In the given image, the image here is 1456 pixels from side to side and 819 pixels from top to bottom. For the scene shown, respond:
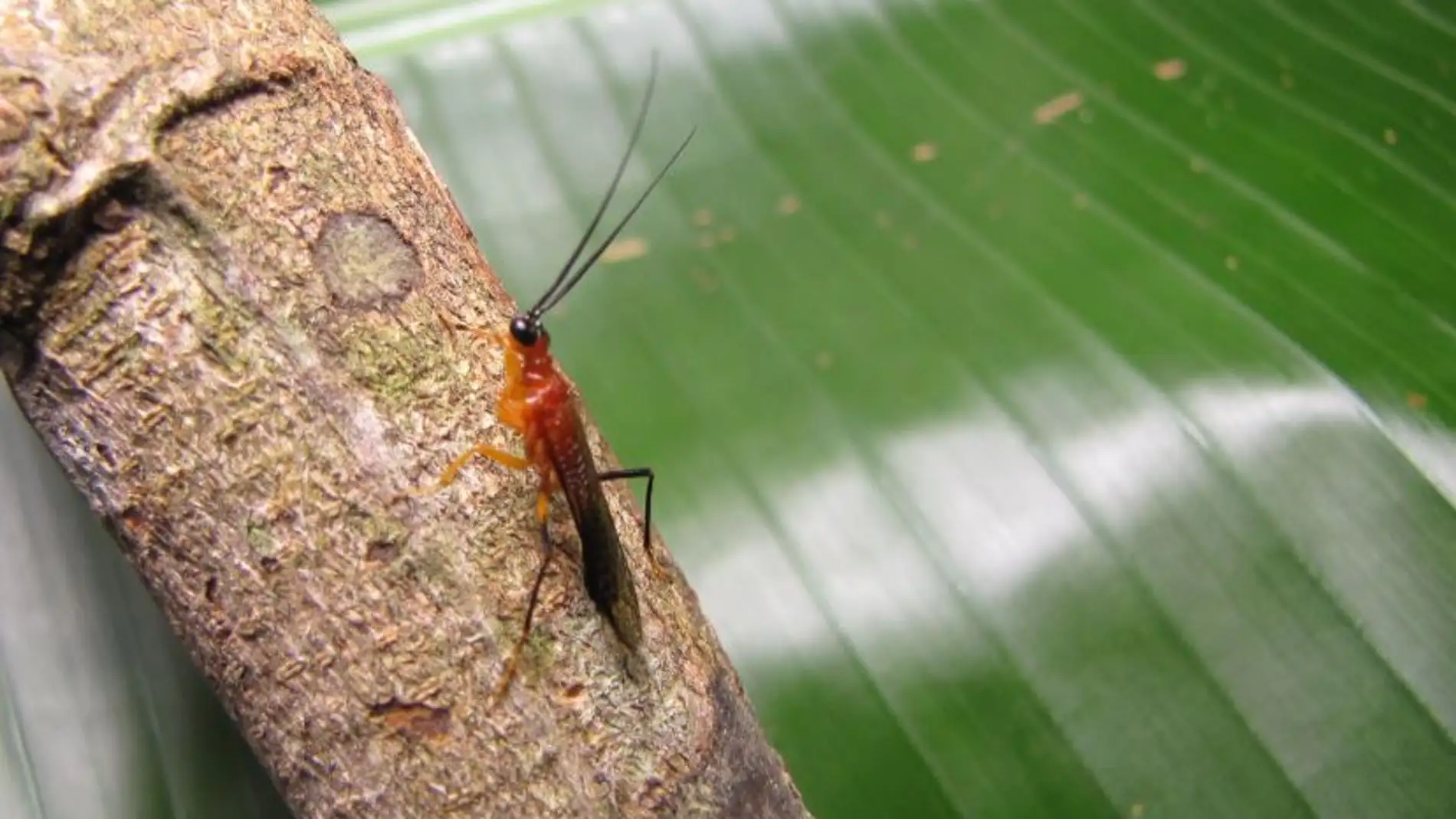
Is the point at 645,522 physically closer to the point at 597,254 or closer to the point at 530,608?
the point at 530,608

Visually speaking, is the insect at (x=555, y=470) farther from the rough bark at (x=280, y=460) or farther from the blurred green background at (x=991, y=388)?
the blurred green background at (x=991, y=388)

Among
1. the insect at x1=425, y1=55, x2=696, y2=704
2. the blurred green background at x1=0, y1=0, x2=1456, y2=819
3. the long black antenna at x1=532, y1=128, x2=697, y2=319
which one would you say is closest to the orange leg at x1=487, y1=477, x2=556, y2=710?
the insect at x1=425, y1=55, x2=696, y2=704

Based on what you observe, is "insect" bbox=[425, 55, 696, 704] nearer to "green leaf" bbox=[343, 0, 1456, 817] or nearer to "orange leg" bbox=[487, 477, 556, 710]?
"orange leg" bbox=[487, 477, 556, 710]

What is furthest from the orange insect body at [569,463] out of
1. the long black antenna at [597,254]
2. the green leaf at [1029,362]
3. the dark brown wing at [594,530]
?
the green leaf at [1029,362]

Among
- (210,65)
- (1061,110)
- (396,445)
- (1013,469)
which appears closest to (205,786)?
(396,445)

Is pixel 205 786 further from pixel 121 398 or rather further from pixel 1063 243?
pixel 1063 243

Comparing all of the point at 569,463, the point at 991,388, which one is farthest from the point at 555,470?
the point at 991,388
